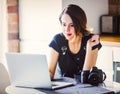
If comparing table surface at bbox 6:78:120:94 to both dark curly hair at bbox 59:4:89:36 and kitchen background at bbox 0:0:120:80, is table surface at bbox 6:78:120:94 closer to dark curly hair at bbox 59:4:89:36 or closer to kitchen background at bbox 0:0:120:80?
dark curly hair at bbox 59:4:89:36

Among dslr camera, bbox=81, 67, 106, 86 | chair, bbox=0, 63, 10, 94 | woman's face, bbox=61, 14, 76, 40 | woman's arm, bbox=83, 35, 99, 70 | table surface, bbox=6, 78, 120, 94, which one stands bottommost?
chair, bbox=0, 63, 10, 94

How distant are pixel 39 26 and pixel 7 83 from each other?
1.10 meters

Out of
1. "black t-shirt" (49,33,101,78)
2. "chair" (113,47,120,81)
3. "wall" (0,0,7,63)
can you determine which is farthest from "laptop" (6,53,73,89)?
"wall" (0,0,7,63)

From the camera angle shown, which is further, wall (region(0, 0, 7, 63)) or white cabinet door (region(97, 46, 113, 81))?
wall (region(0, 0, 7, 63))

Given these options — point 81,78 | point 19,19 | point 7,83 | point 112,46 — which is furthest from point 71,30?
point 19,19

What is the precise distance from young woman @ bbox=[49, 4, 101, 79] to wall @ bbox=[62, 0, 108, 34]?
123 cm

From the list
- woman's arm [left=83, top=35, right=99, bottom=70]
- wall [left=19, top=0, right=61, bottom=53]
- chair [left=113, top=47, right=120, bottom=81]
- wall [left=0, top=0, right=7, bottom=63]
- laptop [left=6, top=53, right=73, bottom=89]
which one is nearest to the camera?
laptop [left=6, top=53, right=73, bottom=89]

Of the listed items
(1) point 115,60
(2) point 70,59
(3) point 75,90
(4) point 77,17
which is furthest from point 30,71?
(1) point 115,60

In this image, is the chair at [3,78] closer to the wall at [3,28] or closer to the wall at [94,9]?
the wall at [3,28]

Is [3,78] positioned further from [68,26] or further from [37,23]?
[37,23]

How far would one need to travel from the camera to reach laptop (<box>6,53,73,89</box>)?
1543 mm

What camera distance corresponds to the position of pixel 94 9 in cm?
333

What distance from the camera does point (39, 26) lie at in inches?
123

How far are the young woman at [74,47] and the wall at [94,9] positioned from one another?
48.5 inches
